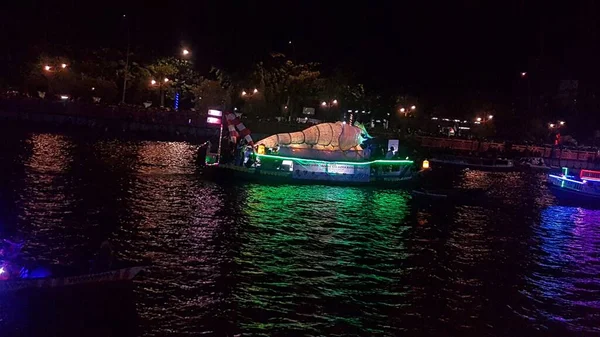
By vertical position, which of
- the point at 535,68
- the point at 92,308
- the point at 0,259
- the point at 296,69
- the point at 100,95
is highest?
the point at 535,68

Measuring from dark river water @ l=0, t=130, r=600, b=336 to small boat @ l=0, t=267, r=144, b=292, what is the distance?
468 mm

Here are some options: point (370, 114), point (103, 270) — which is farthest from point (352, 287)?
point (370, 114)

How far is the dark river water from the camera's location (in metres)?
22.2

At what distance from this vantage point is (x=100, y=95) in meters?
108

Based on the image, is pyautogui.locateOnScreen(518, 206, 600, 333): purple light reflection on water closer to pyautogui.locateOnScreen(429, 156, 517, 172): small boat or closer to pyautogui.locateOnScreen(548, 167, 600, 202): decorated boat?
pyautogui.locateOnScreen(548, 167, 600, 202): decorated boat

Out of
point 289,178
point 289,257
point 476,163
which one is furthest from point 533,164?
point 289,257

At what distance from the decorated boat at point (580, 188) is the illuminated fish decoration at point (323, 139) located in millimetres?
20846

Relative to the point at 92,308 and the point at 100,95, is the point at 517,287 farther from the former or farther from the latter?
the point at 100,95

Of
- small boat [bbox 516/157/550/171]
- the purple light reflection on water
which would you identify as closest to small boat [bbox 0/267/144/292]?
the purple light reflection on water

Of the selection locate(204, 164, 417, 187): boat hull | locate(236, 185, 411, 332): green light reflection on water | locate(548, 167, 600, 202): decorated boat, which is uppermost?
locate(548, 167, 600, 202): decorated boat

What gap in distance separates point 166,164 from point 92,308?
41.6 m

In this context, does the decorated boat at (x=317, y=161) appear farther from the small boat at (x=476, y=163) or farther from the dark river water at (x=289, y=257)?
the small boat at (x=476, y=163)

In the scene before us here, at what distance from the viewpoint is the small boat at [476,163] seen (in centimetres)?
9486

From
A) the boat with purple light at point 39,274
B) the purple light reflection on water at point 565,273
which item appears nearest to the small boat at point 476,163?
the purple light reflection on water at point 565,273
